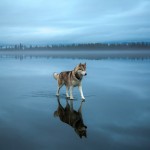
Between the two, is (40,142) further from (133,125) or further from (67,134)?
(133,125)

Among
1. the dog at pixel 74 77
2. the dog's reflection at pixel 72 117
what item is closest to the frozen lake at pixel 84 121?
the dog's reflection at pixel 72 117

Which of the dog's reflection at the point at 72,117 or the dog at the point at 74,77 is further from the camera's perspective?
the dog at the point at 74,77

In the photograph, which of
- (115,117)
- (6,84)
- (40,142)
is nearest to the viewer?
(40,142)

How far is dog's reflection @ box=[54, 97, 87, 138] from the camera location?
926cm

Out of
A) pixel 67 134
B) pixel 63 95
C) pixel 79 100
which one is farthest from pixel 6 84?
pixel 67 134

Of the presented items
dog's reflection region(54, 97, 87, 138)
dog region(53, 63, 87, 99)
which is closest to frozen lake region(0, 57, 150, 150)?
dog's reflection region(54, 97, 87, 138)

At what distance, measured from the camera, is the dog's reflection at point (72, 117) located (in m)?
9.26

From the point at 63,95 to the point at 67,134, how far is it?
6628 mm

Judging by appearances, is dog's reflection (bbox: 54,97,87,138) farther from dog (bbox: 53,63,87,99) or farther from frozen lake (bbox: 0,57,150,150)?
dog (bbox: 53,63,87,99)

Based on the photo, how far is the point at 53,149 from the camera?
7.59 meters

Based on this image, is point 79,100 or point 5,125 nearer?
point 5,125

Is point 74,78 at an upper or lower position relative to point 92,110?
upper

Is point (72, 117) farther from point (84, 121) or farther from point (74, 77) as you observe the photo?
point (74, 77)

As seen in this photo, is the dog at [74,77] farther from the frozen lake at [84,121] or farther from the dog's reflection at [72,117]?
the dog's reflection at [72,117]
